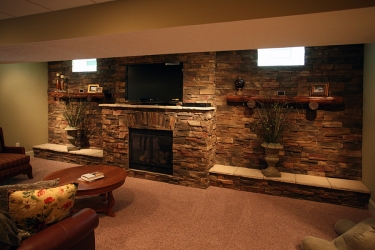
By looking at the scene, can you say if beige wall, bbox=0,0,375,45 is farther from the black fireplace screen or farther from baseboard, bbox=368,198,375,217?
baseboard, bbox=368,198,375,217

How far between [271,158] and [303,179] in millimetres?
549

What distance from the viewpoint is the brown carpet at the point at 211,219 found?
2.44m

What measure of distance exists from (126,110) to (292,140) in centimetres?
293

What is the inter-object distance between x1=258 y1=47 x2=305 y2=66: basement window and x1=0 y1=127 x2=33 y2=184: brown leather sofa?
4.32 metres

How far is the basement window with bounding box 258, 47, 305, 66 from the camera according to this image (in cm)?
373

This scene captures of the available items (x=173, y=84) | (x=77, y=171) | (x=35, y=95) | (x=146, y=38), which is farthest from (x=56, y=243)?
(x=35, y=95)

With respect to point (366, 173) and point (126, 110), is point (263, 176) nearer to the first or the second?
point (366, 173)

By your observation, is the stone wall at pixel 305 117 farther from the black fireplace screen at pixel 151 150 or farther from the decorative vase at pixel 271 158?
the black fireplace screen at pixel 151 150

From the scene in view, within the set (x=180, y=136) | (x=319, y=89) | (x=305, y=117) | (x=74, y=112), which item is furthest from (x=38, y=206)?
(x=74, y=112)

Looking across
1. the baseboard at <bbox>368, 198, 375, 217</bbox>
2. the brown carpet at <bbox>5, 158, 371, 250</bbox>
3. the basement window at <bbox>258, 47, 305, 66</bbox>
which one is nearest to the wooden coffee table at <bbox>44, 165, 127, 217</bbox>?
the brown carpet at <bbox>5, 158, 371, 250</bbox>

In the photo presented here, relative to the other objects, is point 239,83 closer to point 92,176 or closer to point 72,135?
point 92,176

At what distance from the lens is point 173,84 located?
169 inches

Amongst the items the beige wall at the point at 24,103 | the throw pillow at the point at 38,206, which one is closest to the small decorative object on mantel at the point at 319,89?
the throw pillow at the point at 38,206

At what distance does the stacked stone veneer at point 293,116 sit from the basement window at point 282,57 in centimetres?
8
